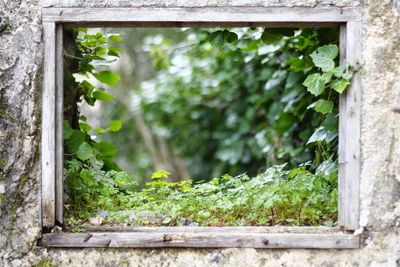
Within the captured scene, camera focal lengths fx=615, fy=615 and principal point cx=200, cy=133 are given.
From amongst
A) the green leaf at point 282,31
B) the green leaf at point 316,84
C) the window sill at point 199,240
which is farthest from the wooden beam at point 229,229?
the green leaf at point 282,31

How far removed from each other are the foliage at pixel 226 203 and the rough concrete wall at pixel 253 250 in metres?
0.21

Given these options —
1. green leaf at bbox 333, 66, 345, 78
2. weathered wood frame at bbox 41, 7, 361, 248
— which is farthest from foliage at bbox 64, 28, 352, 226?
weathered wood frame at bbox 41, 7, 361, 248

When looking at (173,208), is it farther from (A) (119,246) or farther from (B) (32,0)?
(B) (32,0)

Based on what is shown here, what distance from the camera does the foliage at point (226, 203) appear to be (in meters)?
2.52

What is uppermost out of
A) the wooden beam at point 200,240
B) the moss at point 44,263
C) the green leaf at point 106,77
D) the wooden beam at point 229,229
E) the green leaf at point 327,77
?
the green leaf at point 106,77

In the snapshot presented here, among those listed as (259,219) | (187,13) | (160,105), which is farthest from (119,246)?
(160,105)

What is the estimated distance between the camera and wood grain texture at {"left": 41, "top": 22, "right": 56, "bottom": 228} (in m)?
2.31

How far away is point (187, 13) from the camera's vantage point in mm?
2309

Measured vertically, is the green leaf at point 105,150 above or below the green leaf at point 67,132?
below

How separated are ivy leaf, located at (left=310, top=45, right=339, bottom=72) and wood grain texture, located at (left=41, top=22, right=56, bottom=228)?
3.31 feet

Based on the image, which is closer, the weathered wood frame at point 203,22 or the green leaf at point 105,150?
the weathered wood frame at point 203,22

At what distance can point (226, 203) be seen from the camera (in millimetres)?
2568

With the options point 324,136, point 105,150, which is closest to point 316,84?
point 324,136

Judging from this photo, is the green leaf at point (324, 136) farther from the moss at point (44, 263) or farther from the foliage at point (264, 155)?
the moss at point (44, 263)
